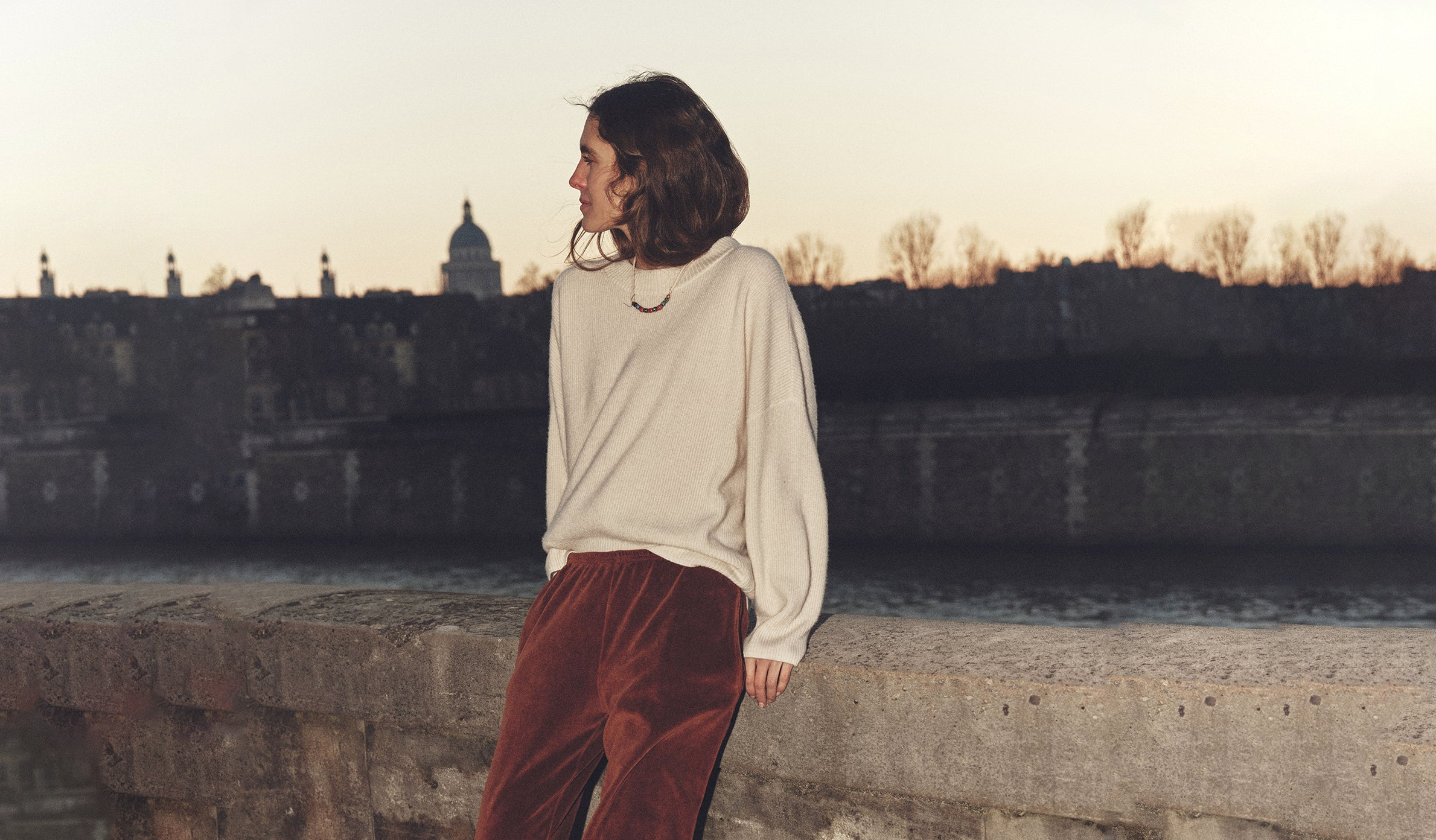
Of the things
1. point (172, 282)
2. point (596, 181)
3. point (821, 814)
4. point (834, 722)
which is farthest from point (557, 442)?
point (172, 282)

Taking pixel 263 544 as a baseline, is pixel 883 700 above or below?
above

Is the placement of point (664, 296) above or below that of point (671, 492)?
above

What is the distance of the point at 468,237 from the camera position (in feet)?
262

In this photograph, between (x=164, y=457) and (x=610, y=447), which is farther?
(x=164, y=457)

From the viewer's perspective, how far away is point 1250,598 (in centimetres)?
2803

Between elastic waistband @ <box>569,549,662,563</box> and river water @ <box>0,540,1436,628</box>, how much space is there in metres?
25.0

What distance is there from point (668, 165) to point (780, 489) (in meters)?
0.51

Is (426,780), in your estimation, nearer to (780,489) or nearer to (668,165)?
(780,489)

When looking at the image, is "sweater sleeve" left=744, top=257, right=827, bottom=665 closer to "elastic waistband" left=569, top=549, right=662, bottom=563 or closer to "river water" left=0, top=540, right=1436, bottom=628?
"elastic waistband" left=569, top=549, right=662, bottom=563

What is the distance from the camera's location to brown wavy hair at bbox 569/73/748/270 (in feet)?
5.57

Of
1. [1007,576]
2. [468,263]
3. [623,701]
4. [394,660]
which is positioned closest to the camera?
[623,701]

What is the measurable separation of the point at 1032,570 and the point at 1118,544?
8.07ft

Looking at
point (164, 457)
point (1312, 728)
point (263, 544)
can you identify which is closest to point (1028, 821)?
point (1312, 728)

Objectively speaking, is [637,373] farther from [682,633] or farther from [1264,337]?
[1264,337]
